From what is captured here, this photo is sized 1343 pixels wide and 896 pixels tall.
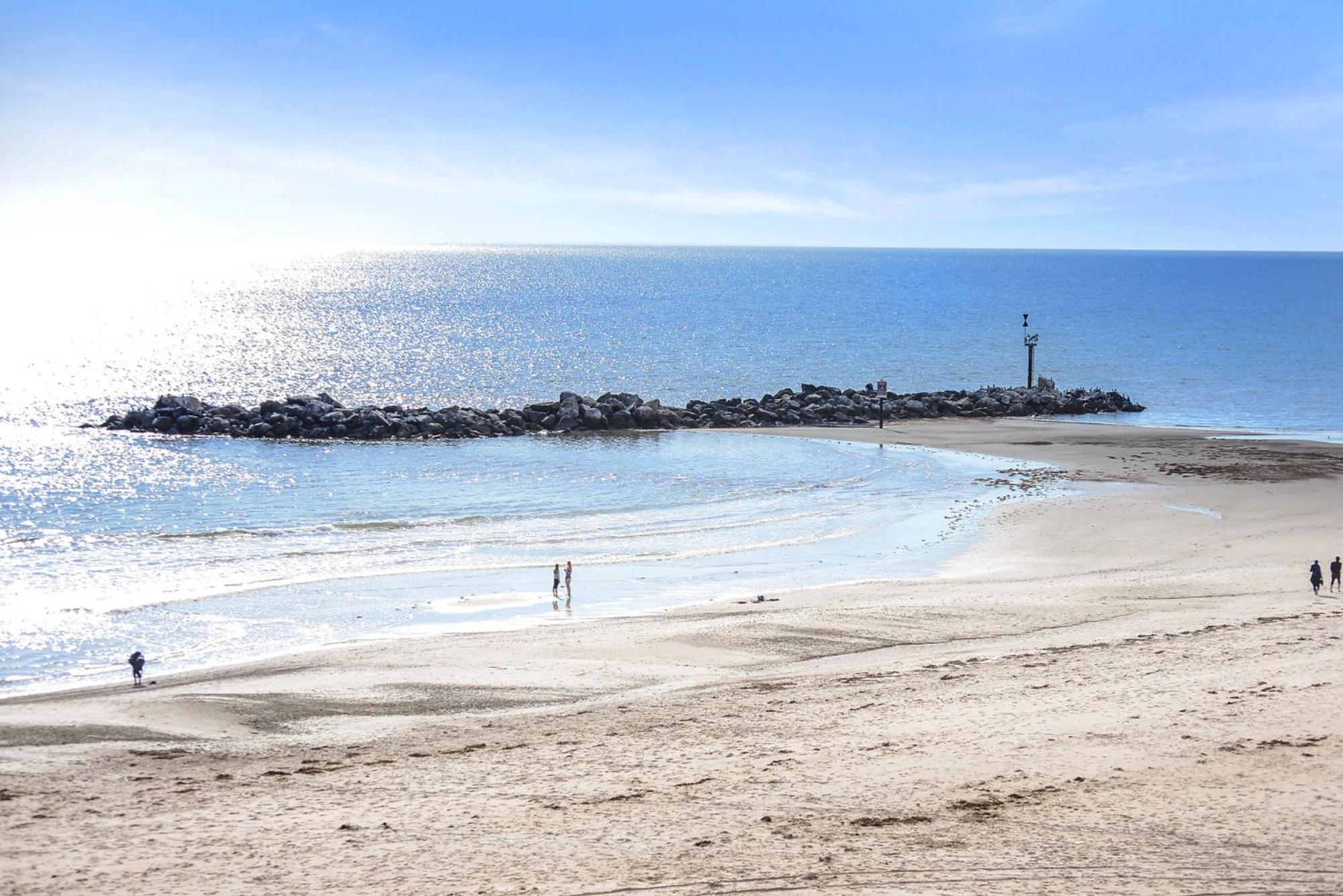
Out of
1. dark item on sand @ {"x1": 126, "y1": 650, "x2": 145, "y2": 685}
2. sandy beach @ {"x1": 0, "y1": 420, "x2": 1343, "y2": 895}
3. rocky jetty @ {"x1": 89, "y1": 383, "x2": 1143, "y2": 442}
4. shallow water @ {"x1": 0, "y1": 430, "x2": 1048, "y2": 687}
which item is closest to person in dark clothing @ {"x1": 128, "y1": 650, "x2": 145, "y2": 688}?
dark item on sand @ {"x1": 126, "y1": 650, "x2": 145, "y2": 685}

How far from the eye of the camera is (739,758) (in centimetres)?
1504

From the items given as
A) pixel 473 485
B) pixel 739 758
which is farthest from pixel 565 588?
pixel 473 485

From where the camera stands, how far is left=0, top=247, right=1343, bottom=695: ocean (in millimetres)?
25953

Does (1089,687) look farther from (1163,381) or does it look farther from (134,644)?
(1163,381)

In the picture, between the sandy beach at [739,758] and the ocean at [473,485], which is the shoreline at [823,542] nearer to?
the sandy beach at [739,758]

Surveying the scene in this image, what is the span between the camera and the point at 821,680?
62.9 ft

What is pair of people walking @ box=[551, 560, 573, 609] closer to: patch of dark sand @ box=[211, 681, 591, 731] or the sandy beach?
the sandy beach

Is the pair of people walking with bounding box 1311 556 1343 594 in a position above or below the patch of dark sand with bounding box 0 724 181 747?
above

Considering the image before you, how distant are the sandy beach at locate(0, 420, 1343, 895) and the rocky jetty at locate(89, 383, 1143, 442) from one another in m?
33.2

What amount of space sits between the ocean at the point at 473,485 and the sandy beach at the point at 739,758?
13.6ft

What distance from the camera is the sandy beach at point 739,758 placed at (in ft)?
38.1

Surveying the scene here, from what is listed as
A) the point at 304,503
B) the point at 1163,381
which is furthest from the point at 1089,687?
the point at 1163,381

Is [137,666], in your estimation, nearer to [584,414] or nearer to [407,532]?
[407,532]

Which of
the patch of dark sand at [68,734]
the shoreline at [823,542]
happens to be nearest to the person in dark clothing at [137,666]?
the shoreline at [823,542]
